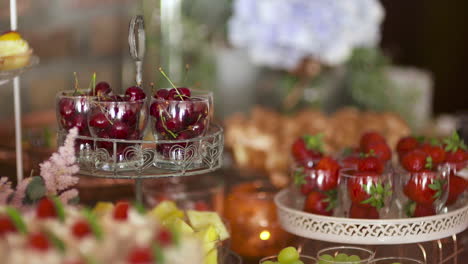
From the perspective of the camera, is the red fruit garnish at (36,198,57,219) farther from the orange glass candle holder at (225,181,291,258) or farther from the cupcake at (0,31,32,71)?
the orange glass candle holder at (225,181,291,258)

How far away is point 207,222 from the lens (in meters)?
1.21

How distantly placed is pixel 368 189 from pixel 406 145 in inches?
8.5

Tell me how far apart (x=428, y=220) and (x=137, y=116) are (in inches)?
21.7

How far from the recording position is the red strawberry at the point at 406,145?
4.56ft

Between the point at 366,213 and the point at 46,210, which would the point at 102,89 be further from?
the point at 366,213

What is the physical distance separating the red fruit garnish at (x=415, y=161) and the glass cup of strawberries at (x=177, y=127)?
0.41 meters

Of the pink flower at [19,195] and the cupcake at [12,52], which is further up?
the cupcake at [12,52]

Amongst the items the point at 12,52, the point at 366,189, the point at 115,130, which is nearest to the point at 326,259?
the point at 366,189

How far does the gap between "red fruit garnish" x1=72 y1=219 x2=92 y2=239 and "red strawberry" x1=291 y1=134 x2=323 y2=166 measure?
692mm

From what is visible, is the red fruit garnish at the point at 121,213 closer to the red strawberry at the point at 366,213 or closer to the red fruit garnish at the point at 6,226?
the red fruit garnish at the point at 6,226

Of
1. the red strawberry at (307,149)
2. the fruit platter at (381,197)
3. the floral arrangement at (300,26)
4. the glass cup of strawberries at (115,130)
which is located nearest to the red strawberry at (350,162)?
the fruit platter at (381,197)

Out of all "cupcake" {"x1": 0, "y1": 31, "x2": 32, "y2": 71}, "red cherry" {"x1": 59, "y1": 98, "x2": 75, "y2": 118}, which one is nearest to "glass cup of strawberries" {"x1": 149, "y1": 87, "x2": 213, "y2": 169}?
"red cherry" {"x1": 59, "y1": 98, "x2": 75, "y2": 118}

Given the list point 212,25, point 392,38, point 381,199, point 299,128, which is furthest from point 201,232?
point 392,38

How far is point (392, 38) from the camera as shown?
4355 millimetres
